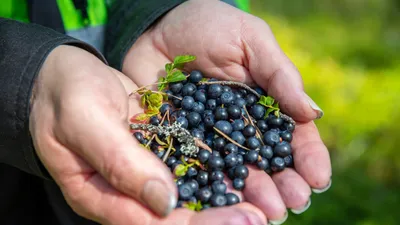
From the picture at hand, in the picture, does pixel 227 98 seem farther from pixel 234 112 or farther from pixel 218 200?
pixel 218 200

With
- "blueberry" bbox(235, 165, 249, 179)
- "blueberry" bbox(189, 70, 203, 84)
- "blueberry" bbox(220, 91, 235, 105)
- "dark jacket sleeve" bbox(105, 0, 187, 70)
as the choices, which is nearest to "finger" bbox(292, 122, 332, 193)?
"blueberry" bbox(235, 165, 249, 179)

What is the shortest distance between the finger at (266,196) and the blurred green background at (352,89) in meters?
0.56

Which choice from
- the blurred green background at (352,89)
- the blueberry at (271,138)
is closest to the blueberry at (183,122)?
the blueberry at (271,138)

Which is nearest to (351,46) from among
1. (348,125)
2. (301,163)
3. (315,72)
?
(315,72)

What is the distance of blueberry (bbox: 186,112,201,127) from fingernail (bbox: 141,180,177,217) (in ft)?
1.85

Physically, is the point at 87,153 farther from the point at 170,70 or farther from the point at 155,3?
the point at 155,3

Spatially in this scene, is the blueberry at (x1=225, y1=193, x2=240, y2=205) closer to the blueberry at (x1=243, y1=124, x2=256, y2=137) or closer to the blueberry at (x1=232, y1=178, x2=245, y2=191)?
the blueberry at (x1=232, y1=178, x2=245, y2=191)

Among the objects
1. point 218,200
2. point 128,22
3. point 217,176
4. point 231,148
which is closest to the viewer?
point 218,200

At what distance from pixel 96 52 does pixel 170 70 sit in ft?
1.23

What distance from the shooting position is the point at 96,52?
6.63 feet

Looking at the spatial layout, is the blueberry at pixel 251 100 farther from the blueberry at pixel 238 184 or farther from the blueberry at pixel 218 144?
the blueberry at pixel 238 184

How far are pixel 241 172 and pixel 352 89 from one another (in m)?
3.24

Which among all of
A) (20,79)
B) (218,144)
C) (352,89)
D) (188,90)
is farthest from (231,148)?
(352,89)

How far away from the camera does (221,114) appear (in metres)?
Result: 2.01
